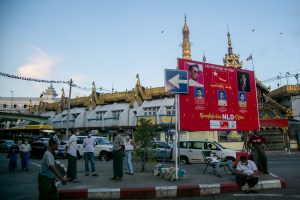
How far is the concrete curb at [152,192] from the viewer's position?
6.83 metres

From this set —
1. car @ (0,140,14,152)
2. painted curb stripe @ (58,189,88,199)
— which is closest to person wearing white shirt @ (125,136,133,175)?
painted curb stripe @ (58,189,88,199)

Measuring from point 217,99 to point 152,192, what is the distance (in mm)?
6266

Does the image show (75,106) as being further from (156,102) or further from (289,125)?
(289,125)

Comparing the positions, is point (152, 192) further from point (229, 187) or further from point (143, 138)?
point (143, 138)

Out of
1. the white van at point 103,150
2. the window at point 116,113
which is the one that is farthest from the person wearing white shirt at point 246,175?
the window at point 116,113

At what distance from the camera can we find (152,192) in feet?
23.1

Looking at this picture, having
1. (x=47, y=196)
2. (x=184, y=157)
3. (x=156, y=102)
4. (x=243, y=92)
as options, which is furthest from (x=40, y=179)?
(x=156, y=102)

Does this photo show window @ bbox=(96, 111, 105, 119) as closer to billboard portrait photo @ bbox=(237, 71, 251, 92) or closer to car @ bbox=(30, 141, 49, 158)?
car @ bbox=(30, 141, 49, 158)

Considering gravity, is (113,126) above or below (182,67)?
below

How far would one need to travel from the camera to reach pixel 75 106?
44.8 metres

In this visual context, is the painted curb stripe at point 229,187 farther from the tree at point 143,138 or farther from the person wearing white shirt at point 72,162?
the person wearing white shirt at point 72,162

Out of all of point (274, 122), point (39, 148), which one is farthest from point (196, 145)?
point (274, 122)

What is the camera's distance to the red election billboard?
1070 centimetres

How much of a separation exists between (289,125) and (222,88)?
20.9 metres
